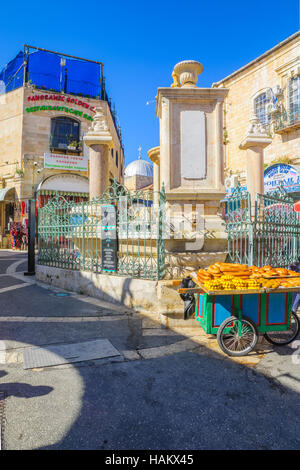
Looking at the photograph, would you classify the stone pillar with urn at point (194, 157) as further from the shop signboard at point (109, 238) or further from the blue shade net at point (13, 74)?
the blue shade net at point (13, 74)

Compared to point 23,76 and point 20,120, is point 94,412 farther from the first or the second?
point 23,76

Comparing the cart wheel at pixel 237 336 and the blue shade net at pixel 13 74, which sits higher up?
the blue shade net at pixel 13 74

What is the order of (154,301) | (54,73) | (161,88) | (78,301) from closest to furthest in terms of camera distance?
1. (154,301)
2. (161,88)
3. (78,301)
4. (54,73)

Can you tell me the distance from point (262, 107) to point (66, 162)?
1493 centimetres

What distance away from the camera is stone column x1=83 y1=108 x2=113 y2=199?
28.6ft

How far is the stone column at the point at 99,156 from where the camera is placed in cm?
871

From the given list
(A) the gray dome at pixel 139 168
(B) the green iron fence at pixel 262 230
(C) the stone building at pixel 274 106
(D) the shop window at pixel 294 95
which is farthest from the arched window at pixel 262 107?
(A) the gray dome at pixel 139 168

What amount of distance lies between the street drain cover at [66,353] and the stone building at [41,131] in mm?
19014

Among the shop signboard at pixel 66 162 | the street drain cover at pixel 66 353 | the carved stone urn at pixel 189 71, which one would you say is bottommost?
the street drain cover at pixel 66 353

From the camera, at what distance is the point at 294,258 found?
772cm

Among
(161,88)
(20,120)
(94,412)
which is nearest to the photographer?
(94,412)

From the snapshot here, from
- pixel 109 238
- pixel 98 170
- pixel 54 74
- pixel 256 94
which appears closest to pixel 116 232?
pixel 109 238

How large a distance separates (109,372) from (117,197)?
142 inches

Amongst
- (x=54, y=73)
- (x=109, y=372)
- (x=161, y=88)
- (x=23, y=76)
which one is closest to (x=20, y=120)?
(x=23, y=76)
